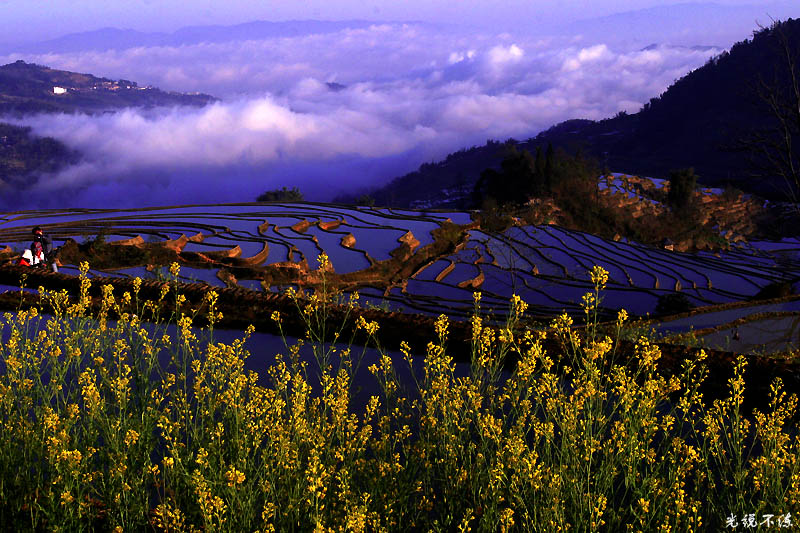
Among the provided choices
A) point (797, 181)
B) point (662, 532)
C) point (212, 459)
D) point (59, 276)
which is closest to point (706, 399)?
point (662, 532)

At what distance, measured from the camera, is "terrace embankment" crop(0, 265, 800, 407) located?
23.1 ft

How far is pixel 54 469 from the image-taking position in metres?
3.75

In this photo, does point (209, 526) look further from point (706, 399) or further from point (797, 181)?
point (797, 181)

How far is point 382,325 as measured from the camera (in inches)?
343

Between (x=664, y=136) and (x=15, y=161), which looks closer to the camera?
(x=664, y=136)

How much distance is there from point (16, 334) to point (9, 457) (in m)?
0.86

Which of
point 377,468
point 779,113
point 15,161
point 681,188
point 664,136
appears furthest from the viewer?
point 15,161

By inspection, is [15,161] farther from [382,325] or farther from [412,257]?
[382,325]

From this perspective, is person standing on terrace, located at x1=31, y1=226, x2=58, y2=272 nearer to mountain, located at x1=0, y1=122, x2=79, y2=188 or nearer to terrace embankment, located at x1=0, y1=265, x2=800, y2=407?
terrace embankment, located at x1=0, y1=265, x2=800, y2=407

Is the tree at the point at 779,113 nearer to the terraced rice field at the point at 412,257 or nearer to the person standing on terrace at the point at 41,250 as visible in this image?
the terraced rice field at the point at 412,257

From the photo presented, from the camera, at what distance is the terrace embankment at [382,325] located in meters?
7.05

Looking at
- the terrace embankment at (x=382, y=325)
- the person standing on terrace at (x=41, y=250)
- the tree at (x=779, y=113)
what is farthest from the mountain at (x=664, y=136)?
the terrace embankment at (x=382, y=325)

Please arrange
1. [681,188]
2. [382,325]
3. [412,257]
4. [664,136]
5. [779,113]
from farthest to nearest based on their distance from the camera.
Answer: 1. [664,136]
2. [681,188]
3. [412,257]
4. [779,113]
5. [382,325]

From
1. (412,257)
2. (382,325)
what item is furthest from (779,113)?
(382,325)
